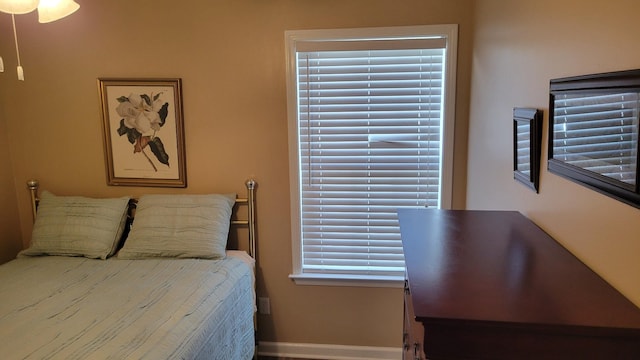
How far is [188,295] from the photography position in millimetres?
1930

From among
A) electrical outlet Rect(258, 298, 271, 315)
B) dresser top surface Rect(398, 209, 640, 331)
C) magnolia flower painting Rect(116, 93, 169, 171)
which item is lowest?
electrical outlet Rect(258, 298, 271, 315)

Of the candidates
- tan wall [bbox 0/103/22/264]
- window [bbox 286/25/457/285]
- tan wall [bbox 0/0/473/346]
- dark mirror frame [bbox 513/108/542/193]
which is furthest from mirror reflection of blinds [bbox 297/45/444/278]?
tan wall [bbox 0/103/22/264]

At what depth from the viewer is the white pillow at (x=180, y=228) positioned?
2408 mm

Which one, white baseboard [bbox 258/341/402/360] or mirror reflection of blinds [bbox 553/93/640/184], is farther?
white baseboard [bbox 258/341/402/360]

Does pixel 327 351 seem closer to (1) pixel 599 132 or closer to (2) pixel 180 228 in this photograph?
(2) pixel 180 228

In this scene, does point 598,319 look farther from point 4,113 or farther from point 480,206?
point 4,113

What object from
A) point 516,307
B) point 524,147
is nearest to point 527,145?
point 524,147

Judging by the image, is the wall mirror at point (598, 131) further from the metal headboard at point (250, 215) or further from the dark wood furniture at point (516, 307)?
the metal headboard at point (250, 215)

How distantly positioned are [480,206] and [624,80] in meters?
1.30

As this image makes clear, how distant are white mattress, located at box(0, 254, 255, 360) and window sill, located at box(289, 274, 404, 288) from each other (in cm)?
38

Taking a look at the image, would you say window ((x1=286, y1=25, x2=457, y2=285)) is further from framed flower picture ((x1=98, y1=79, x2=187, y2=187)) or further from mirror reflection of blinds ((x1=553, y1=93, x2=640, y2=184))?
mirror reflection of blinds ((x1=553, y1=93, x2=640, y2=184))

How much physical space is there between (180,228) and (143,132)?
681 millimetres

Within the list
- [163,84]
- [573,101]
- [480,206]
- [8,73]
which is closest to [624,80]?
[573,101]

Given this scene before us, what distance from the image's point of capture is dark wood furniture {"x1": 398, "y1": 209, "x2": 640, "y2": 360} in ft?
2.71
